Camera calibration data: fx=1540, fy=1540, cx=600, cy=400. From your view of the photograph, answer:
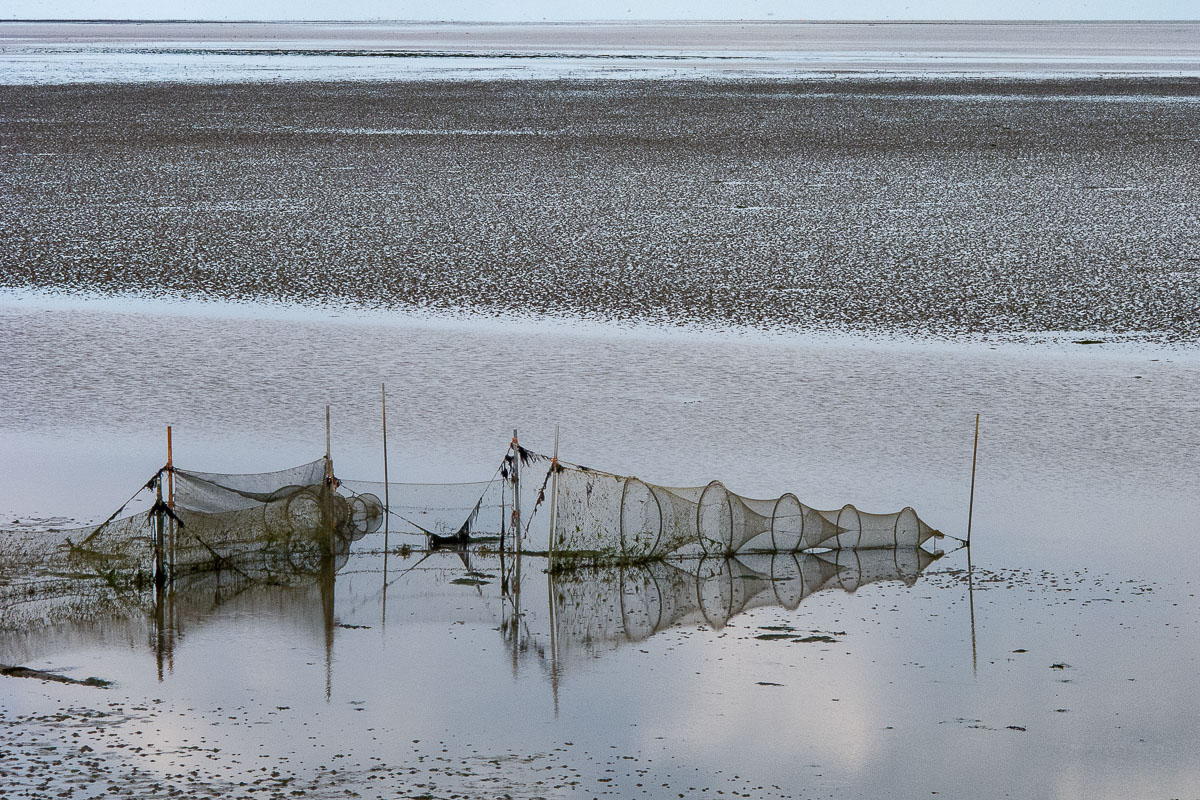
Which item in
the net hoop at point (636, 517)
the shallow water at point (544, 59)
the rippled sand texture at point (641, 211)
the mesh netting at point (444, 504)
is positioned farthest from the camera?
the shallow water at point (544, 59)

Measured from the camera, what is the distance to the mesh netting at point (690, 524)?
10625mm

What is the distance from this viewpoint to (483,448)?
1292 cm

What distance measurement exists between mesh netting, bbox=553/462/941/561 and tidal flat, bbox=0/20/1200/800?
0.59 ft

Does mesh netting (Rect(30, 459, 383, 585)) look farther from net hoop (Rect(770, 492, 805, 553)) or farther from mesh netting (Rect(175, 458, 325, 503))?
net hoop (Rect(770, 492, 805, 553))

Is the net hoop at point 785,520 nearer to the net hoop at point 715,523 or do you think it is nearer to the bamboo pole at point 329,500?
the net hoop at point 715,523

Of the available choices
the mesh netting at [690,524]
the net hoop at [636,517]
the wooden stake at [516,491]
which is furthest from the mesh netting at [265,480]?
the net hoop at [636,517]

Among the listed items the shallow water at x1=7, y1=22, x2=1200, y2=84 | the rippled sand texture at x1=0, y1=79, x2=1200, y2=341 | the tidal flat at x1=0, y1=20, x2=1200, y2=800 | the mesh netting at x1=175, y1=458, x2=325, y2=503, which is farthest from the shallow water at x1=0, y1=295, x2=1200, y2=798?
the shallow water at x1=7, y1=22, x2=1200, y2=84

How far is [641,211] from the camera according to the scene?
2250 centimetres

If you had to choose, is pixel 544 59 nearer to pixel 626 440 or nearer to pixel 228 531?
pixel 626 440

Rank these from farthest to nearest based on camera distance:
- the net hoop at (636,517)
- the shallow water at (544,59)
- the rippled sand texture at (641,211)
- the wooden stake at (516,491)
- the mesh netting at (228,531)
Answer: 1. the shallow water at (544,59)
2. the rippled sand texture at (641,211)
3. the wooden stake at (516,491)
4. the net hoop at (636,517)
5. the mesh netting at (228,531)

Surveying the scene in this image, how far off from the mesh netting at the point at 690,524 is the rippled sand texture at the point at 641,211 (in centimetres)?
632

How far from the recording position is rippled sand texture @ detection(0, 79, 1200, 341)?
18016 mm

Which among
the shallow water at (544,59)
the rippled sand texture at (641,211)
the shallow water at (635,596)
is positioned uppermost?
the shallow water at (544,59)

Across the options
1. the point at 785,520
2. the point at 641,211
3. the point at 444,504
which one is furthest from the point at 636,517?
the point at 641,211
